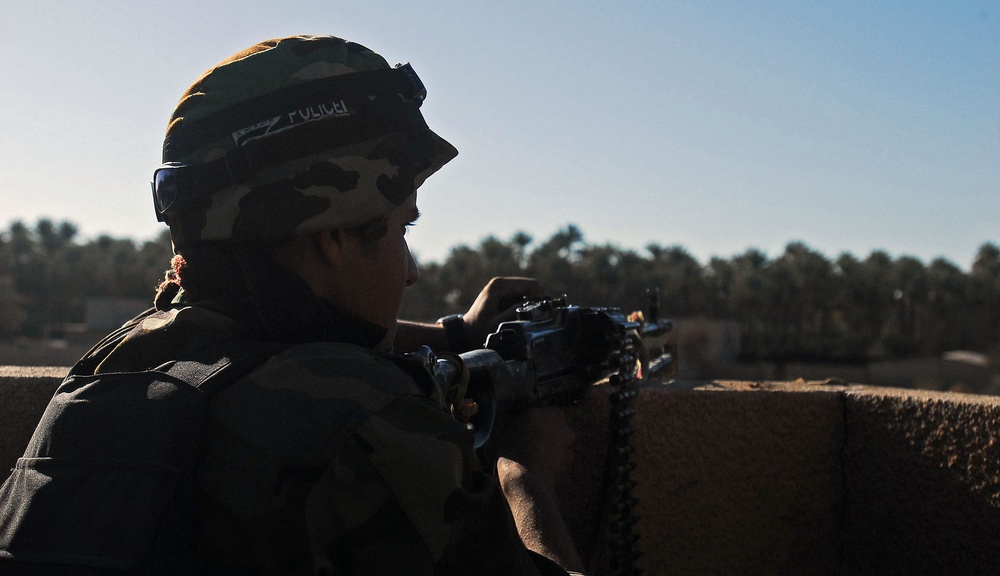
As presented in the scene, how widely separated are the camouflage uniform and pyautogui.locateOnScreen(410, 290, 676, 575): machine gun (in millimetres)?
805

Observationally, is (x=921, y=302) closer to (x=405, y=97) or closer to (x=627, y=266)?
(x=627, y=266)

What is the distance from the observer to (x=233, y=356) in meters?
1.58

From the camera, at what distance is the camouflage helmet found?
175 cm

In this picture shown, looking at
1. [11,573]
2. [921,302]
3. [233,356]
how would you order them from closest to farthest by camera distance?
1. [11,573]
2. [233,356]
3. [921,302]

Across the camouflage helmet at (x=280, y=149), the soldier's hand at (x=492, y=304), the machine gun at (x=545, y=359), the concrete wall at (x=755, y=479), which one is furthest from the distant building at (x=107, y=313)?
the camouflage helmet at (x=280, y=149)

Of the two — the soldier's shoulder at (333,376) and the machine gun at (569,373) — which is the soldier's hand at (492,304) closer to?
the machine gun at (569,373)

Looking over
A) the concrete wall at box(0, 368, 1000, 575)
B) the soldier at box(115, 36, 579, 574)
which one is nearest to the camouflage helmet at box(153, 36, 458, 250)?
the soldier at box(115, 36, 579, 574)

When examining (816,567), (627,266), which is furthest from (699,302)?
(816,567)

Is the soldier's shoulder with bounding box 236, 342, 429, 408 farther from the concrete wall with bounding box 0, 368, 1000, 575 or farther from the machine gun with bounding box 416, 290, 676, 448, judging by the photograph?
the concrete wall with bounding box 0, 368, 1000, 575

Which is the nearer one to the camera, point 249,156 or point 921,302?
point 249,156

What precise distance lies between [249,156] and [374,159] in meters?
0.25

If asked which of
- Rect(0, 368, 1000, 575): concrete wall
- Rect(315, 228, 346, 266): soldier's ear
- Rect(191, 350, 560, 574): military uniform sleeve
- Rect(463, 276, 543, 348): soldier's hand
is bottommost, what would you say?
Rect(0, 368, 1000, 575): concrete wall

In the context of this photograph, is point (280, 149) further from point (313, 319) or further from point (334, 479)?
point (334, 479)

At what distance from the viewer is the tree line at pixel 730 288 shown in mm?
39906
